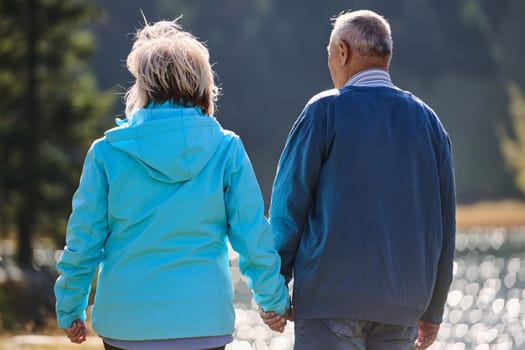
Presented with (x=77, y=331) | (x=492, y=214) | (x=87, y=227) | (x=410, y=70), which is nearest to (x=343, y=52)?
(x=87, y=227)

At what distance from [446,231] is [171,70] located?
133cm

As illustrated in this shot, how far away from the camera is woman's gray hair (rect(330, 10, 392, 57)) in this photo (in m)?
3.78

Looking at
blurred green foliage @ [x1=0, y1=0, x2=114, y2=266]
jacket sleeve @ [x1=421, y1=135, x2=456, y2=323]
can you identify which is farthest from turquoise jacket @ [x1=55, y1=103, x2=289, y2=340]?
blurred green foliage @ [x1=0, y1=0, x2=114, y2=266]

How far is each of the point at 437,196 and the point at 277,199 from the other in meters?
0.65

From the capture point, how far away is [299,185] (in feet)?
12.1

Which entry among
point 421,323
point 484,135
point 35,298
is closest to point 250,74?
point 484,135

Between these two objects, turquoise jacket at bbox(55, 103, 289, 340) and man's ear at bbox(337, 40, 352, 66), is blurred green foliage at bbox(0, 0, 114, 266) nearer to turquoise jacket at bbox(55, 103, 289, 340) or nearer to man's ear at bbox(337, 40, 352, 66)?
man's ear at bbox(337, 40, 352, 66)

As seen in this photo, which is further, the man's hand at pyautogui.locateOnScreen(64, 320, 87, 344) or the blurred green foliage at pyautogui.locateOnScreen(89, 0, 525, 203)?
the blurred green foliage at pyautogui.locateOnScreen(89, 0, 525, 203)

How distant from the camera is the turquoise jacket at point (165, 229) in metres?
3.36

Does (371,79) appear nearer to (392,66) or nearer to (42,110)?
(42,110)

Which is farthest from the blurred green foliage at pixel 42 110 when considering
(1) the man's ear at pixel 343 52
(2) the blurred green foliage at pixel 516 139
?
(2) the blurred green foliage at pixel 516 139

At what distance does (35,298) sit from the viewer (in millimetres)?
16188

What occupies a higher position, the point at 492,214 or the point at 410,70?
the point at 410,70

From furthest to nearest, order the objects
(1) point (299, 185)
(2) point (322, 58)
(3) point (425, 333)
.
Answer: (2) point (322, 58) < (3) point (425, 333) < (1) point (299, 185)
